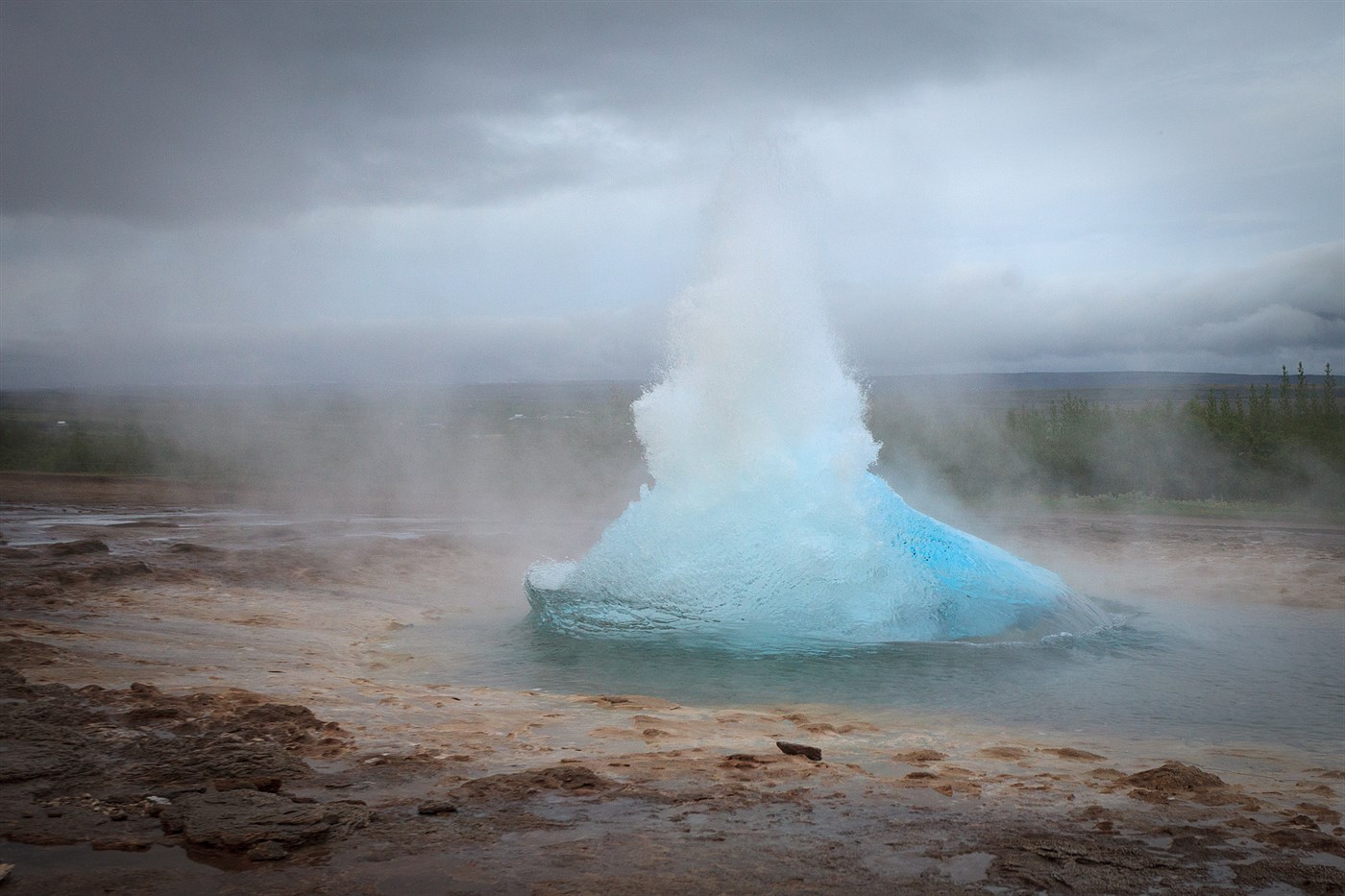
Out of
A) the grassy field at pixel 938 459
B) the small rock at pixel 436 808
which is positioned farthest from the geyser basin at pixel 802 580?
the grassy field at pixel 938 459

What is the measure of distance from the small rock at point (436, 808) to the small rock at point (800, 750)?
1797mm

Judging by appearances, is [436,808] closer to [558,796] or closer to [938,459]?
[558,796]

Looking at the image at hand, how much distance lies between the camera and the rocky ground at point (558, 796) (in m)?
3.42

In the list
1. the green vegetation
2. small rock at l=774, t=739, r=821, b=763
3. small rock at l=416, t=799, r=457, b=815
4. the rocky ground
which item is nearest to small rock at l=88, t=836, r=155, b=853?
the rocky ground

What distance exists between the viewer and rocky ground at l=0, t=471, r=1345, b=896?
3416mm

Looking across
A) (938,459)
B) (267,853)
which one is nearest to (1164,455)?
(938,459)

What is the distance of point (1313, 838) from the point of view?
3.86m

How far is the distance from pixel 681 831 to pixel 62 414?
220 feet

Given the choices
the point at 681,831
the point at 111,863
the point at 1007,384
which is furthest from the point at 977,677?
the point at 1007,384

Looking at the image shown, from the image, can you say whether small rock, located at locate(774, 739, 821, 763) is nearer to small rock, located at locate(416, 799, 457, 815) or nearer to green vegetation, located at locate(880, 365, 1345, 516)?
small rock, located at locate(416, 799, 457, 815)

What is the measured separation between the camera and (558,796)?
14.0ft

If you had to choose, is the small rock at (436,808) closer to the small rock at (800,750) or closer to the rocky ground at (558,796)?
the rocky ground at (558,796)

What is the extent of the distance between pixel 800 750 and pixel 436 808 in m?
1.93

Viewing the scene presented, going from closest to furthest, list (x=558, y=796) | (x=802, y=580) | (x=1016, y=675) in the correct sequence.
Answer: (x=558, y=796)
(x=1016, y=675)
(x=802, y=580)
